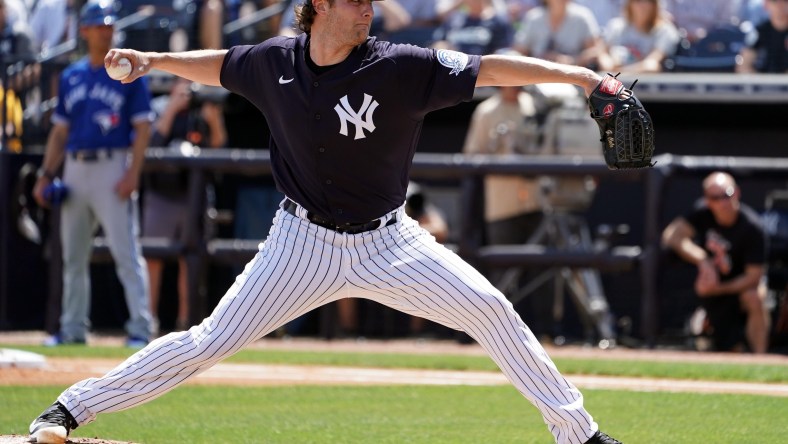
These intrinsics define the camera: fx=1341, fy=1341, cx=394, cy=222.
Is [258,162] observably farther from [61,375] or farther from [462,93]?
[462,93]

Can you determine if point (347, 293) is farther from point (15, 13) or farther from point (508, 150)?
point (15, 13)

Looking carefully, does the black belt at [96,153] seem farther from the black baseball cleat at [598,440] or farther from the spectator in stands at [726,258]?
the black baseball cleat at [598,440]

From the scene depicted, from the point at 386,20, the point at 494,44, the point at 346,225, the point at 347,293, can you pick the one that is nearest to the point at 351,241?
the point at 346,225

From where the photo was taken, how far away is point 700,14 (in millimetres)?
11422

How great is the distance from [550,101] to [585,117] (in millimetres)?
300

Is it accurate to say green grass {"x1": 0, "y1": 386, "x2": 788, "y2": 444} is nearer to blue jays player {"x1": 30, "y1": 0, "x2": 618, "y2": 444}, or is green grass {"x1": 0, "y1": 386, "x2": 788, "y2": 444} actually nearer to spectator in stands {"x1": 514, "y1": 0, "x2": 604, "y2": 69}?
blue jays player {"x1": 30, "y1": 0, "x2": 618, "y2": 444}

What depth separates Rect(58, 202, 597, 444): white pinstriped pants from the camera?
13.7 feet

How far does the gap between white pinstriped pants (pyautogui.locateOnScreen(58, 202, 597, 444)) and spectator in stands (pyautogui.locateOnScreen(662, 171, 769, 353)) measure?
16.9 feet

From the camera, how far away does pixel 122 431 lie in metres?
5.39

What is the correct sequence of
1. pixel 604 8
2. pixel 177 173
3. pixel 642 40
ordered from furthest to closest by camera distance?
pixel 604 8, pixel 642 40, pixel 177 173

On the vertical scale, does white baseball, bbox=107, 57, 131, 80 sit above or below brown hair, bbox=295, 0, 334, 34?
below

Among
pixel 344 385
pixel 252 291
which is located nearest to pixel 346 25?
pixel 252 291

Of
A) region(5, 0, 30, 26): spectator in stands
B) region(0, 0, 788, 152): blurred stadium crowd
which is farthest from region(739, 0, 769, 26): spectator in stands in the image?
region(5, 0, 30, 26): spectator in stands

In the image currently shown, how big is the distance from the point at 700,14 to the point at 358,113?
7.81 meters
